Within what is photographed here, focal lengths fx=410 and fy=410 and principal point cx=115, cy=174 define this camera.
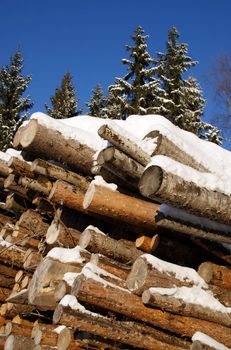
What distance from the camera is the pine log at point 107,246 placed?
4.92 meters

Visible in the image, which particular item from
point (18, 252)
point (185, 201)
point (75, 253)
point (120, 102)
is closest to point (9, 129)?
point (120, 102)

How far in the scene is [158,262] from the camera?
432 centimetres

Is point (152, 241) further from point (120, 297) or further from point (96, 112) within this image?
point (96, 112)

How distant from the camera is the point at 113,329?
4227mm

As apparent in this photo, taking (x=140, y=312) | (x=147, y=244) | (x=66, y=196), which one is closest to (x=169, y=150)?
(x=147, y=244)

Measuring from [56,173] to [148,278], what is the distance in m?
2.40

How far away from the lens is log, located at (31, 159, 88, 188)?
590 centimetres

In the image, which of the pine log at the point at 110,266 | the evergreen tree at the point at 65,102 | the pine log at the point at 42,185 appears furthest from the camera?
the evergreen tree at the point at 65,102

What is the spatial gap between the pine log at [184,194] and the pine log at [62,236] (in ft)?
6.92

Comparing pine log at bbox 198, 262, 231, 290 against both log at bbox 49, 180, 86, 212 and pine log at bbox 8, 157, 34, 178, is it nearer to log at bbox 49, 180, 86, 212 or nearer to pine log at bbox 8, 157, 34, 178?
log at bbox 49, 180, 86, 212

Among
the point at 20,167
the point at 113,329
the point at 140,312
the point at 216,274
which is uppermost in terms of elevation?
the point at 20,167

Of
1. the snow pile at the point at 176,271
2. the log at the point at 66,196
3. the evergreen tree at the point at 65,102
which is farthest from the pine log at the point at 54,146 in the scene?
the evergreen tree at the point at 65,102

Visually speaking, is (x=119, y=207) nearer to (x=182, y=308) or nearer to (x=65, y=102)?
(x=182, y=308)

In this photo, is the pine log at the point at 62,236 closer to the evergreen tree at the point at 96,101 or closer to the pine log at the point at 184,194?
the pine log at the point at 184,194
